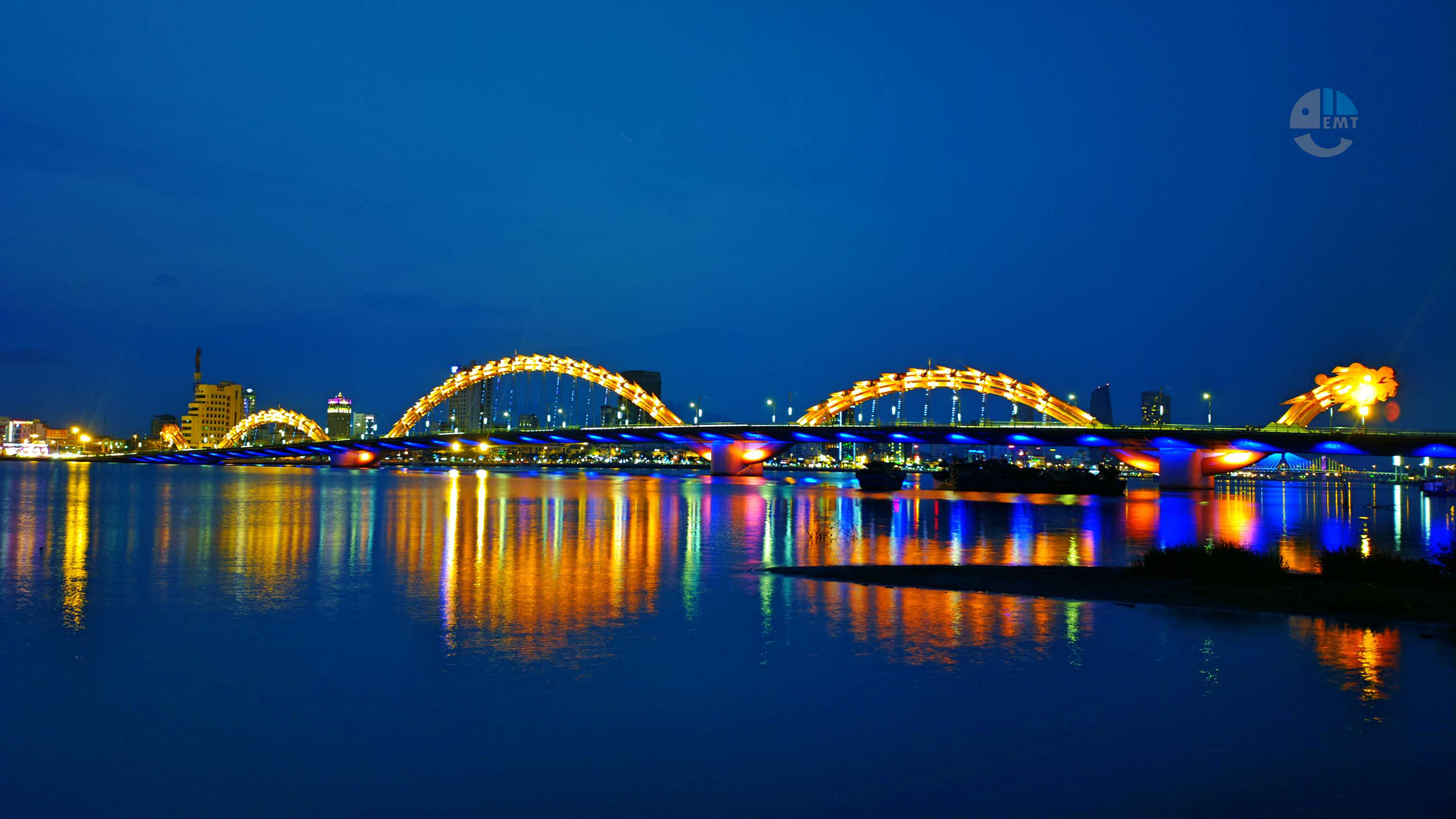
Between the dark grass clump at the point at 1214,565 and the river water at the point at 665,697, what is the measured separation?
3033 mm

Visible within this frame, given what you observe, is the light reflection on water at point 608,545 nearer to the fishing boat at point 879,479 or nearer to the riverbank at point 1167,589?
the riverbank at point 1167,589

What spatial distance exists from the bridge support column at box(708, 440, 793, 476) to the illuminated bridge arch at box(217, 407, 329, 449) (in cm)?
7788

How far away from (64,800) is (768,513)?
39828 millimetres

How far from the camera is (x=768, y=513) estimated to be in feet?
154

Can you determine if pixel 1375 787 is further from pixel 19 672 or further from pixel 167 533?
pixel 167 533

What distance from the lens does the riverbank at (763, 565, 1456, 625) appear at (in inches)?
644

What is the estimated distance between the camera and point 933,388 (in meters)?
125

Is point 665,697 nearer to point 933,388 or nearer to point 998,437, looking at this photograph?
point 998,437

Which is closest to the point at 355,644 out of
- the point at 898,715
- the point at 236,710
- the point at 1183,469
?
the point at 236,710

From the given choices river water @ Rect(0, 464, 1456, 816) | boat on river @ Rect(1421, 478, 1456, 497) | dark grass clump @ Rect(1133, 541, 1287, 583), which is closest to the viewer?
river water @ Rect(0, 464, 1456, 816)

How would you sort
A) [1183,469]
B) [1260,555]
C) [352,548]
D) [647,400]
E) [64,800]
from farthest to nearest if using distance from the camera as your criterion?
[647,400]
[1183,469]
[352,548]
[1260,555]
[64,800]

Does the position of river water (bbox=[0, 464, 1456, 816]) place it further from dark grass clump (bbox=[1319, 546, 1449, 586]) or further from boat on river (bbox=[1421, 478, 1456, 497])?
boat on river (bbox=[1421, 478, 1456, 497])

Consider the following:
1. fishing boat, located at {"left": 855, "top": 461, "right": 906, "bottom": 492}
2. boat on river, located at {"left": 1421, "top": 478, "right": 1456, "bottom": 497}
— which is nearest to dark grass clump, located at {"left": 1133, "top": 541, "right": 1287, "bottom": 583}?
fishing boat, located at {"left": 855, "top": 461, "right": 906, "bottom": 492}

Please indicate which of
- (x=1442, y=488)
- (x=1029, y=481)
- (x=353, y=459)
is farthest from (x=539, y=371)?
(x=1442, y=488)
